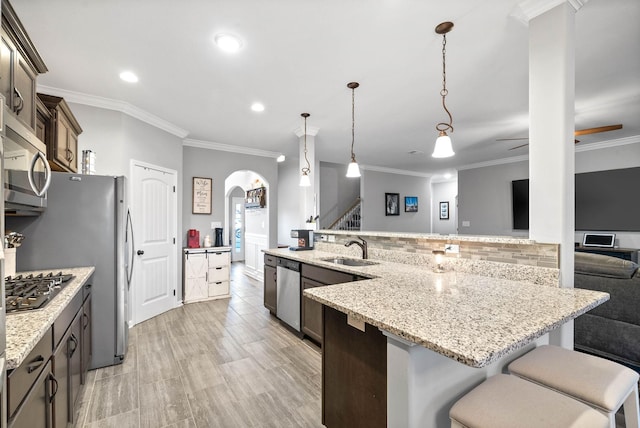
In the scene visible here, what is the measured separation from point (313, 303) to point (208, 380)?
44.4 inches

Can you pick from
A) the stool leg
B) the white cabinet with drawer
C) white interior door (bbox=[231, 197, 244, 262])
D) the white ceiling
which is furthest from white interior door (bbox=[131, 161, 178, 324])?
white interior door (bbox=[231, 197, 244, 262])

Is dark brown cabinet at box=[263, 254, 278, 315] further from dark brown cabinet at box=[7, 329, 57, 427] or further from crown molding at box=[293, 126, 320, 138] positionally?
dark brown cabinet at box=[7, 329, 57, 427]

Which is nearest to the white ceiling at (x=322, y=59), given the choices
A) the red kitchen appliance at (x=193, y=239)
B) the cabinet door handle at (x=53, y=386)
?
the red kitchen appliance at (x=193, y=239)

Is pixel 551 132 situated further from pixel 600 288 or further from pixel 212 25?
pixel 212 25

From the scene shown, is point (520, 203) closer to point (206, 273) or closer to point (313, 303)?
point (313, 303)

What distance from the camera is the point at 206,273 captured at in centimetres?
478

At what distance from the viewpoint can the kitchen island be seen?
101 centimetres

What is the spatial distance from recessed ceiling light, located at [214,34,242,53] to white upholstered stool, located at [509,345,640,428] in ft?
8.71

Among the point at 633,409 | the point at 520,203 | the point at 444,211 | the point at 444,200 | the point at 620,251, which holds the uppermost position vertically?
the point at 444,200

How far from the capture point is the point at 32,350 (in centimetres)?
111

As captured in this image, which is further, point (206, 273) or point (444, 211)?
point (444, 211)

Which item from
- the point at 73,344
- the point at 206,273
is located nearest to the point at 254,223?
the point at 206,273

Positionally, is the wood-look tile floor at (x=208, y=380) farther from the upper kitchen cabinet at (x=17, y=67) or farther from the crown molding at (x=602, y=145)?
the crown molding at (x=602, y=145)

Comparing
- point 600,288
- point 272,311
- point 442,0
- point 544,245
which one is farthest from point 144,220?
point 600,288
